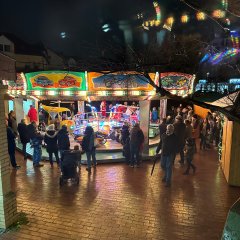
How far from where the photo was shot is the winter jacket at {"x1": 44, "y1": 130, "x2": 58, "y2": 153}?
33.1 ft

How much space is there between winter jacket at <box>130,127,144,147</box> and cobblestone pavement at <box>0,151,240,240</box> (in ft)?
3.32

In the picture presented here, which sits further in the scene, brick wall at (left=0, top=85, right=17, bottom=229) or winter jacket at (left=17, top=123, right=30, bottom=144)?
winter jacket at (left=17, top=123, right=30, bottom=144)

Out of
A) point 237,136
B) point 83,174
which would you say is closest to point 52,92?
point 83,174

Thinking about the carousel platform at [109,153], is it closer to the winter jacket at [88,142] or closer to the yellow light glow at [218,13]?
the winter jacket at [88,142]

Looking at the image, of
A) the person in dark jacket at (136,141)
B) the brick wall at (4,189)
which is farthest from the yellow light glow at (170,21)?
the brick wall at (4,189)

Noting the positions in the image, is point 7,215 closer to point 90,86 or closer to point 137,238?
point 137,238

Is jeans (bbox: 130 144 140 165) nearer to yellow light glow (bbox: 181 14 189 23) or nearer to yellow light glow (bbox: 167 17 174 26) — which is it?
yellow light glow (bbox: 167 17 174 26)

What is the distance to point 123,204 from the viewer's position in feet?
23.4

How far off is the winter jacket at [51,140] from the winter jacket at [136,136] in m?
2.86

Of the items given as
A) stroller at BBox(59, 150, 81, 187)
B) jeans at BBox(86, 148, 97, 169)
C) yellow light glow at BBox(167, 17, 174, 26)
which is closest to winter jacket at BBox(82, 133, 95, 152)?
jeans at BBox(86, 148, 97, 169)

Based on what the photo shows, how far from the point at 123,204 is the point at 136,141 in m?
3.51

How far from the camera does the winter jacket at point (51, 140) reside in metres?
10.1

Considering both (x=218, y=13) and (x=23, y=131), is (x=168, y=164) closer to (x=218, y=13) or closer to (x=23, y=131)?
(x=218, y=13)

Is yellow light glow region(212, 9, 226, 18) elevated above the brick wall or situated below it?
above
